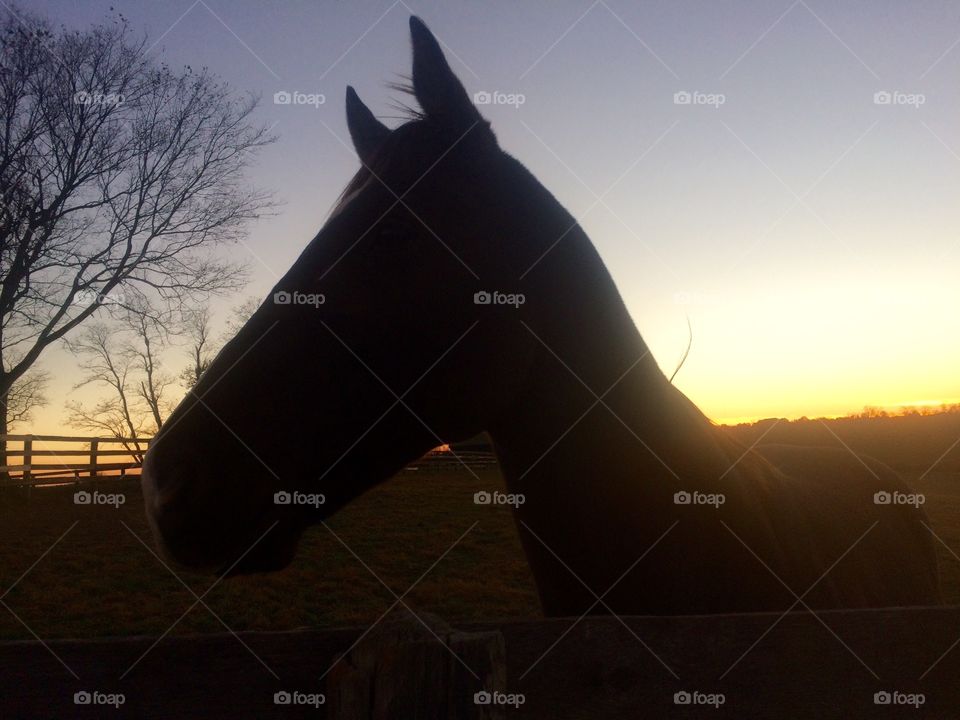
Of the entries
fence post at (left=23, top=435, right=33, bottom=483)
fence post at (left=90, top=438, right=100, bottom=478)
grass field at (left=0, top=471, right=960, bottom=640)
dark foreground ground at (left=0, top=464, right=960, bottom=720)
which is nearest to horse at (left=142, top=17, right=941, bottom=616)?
dark foreground ground at (left=0, top=464, right=960, bottom=720)

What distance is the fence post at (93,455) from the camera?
1944cm

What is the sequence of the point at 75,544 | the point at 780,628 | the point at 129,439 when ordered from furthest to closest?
the point at 129,439 → the point at 75,544 → the point at 780,628

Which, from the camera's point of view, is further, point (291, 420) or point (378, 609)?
point (378, 609)

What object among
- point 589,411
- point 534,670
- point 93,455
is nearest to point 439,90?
point 589,411

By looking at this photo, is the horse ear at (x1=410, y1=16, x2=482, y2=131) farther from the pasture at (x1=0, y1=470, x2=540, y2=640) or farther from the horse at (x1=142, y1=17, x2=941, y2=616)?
the pasture at (x1=0, y1=470, x2=540, y2=640)

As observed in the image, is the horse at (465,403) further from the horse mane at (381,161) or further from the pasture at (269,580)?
the pasture at (269,580)

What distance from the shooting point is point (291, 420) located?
1477mm

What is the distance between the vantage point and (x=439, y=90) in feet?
6.17

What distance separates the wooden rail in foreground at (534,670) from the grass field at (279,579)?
9.27 ft

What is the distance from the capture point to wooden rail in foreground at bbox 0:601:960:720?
46.7 inches

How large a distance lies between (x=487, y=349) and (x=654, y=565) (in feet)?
2.36

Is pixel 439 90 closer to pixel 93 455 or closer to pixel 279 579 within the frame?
pixel 279 579

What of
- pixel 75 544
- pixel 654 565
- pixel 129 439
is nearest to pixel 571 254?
pixel 654 565

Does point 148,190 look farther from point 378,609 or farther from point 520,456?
point 520,456
